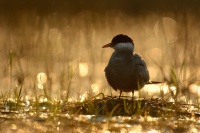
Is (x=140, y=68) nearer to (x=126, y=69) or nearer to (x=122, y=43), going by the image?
(x=126, y=69)

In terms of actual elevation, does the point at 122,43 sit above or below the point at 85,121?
above

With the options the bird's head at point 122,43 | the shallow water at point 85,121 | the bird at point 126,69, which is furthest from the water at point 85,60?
the bird's head at point 122,43

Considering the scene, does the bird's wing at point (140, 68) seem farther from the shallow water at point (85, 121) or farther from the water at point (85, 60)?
the shallow water at point (85, 121)

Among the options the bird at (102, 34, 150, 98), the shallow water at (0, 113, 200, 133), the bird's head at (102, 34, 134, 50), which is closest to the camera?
the shallow water at (0, 113, 200, 133)

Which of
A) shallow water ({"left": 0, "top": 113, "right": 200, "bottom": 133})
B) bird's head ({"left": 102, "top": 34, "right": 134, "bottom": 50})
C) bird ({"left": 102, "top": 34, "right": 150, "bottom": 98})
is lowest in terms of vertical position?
shallow water ({"left": 0, "top": 113, "right": 200, "bottom": 133})

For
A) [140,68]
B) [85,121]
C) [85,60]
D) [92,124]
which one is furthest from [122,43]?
[85,60]

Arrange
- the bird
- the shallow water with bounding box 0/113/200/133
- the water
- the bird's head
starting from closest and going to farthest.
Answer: the shallow water with bounding box 0/113/200/133 → the water → the bird → the bird's head

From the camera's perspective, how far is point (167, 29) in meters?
15.0

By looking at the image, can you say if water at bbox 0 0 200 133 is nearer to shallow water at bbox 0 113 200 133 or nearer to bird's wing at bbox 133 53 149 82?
shallow water at bbox 0 113 200 133

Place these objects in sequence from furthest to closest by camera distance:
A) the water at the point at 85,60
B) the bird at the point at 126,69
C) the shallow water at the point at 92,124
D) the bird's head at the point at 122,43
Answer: the bird's head at the point at 122,43 < the bird at the point at 126,69 < the water at the point at 85,60 < the shallow water at the point at 92,124

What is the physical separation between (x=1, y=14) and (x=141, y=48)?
13.6 feet

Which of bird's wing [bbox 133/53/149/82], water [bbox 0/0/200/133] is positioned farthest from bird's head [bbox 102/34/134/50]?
water [bbox 0/0/200/133]

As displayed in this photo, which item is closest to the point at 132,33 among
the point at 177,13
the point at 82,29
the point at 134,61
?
the point at 82,29

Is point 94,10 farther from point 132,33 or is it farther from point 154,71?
point 154,71
